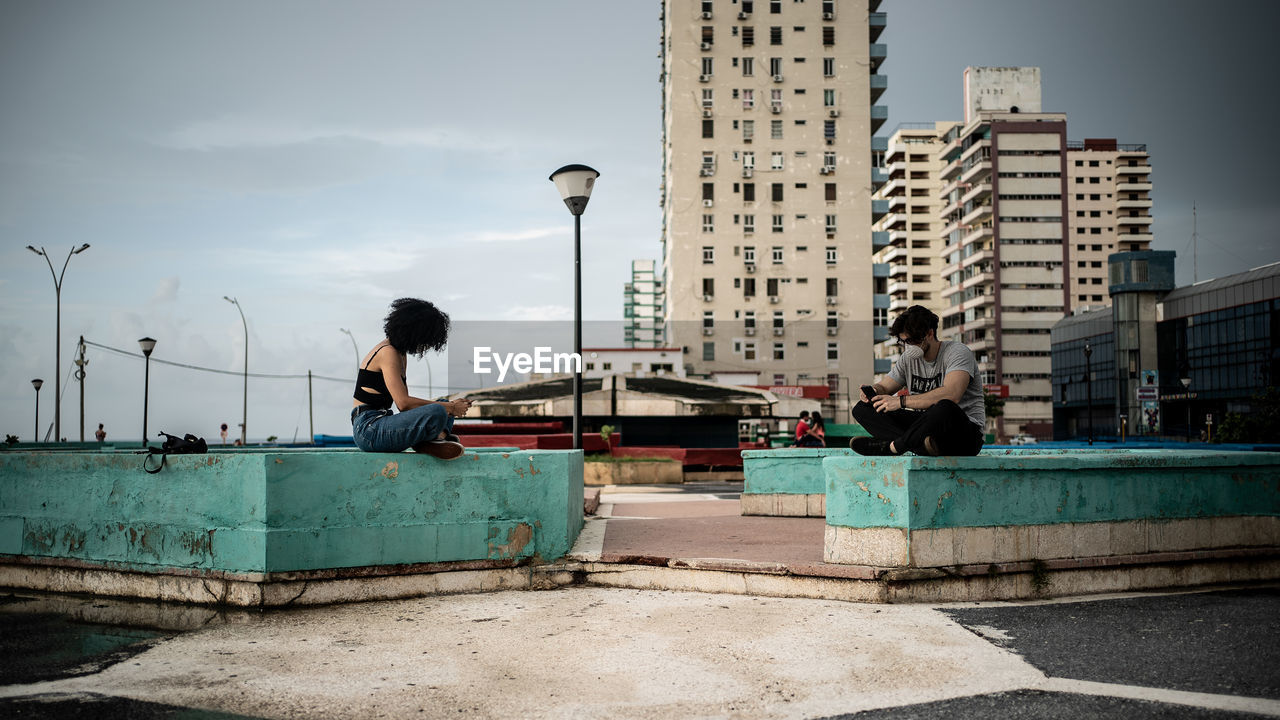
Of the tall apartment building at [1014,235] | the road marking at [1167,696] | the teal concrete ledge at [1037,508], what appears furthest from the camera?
the tall apartment building at [1014,235]

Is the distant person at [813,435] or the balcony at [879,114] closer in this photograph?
the distant person at [813,435]

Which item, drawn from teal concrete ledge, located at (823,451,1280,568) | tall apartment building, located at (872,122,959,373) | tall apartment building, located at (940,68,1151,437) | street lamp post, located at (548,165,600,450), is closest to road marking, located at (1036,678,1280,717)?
teal concrete ledge, located at (823,451,1280,568)

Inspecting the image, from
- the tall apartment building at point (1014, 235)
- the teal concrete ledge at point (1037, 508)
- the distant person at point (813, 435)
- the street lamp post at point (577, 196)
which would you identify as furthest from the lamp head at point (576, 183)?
the tall apartment building at point (1014, 235)

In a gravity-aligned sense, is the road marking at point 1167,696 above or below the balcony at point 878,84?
below

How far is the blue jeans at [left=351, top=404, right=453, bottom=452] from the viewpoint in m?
5.59

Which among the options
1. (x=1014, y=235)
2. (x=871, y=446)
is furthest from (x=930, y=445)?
(x=1014, y=235)

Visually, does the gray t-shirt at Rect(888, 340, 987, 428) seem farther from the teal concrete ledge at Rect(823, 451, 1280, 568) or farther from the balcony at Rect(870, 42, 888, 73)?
the balcony at Rect(870, 42, 888, 73)

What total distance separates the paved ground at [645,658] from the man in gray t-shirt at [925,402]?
41.1 inches

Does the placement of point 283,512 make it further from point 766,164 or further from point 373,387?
point 766,164

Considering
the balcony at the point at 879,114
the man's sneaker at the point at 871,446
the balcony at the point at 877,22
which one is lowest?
the man's sneaker at the point at 871,446

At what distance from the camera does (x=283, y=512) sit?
5.26m

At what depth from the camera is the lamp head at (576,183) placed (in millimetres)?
10750

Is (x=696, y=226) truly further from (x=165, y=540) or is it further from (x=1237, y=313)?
(x=165, y=540)

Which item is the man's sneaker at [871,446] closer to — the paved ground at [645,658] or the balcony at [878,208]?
the paved ground at [645,658]
